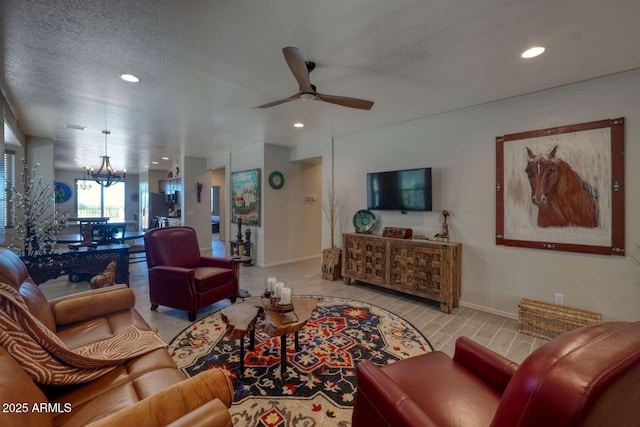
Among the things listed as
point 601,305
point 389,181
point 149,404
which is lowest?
point 601,305

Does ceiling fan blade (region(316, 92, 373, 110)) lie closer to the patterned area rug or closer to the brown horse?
the brown horse

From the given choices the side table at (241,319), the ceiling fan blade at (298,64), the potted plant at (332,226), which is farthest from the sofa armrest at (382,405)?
the potted plant at (332,226)

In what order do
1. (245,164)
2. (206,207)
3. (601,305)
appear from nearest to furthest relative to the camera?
(601,305), (245,164), (206,207)

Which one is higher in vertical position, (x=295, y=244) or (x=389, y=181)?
(x=389, y=181)

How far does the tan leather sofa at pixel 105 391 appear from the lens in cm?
90

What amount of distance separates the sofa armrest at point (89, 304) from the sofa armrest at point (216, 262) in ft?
4.64

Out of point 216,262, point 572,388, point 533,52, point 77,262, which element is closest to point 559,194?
point 533,52

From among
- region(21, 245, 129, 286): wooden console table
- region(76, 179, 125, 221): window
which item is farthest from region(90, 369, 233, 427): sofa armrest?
region(76, 179, 125, 221): window

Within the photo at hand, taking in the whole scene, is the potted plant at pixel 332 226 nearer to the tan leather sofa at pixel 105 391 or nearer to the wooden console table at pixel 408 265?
the wooden console table at pixel 408 265

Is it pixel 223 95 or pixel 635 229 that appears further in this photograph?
pixel 223 95

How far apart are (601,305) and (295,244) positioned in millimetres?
4905

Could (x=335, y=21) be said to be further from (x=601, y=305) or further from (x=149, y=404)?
(x=601, y=305)

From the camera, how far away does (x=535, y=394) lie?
26.1 inches

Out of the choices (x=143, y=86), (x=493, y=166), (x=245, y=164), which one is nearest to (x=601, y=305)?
(x=493, y=166)
